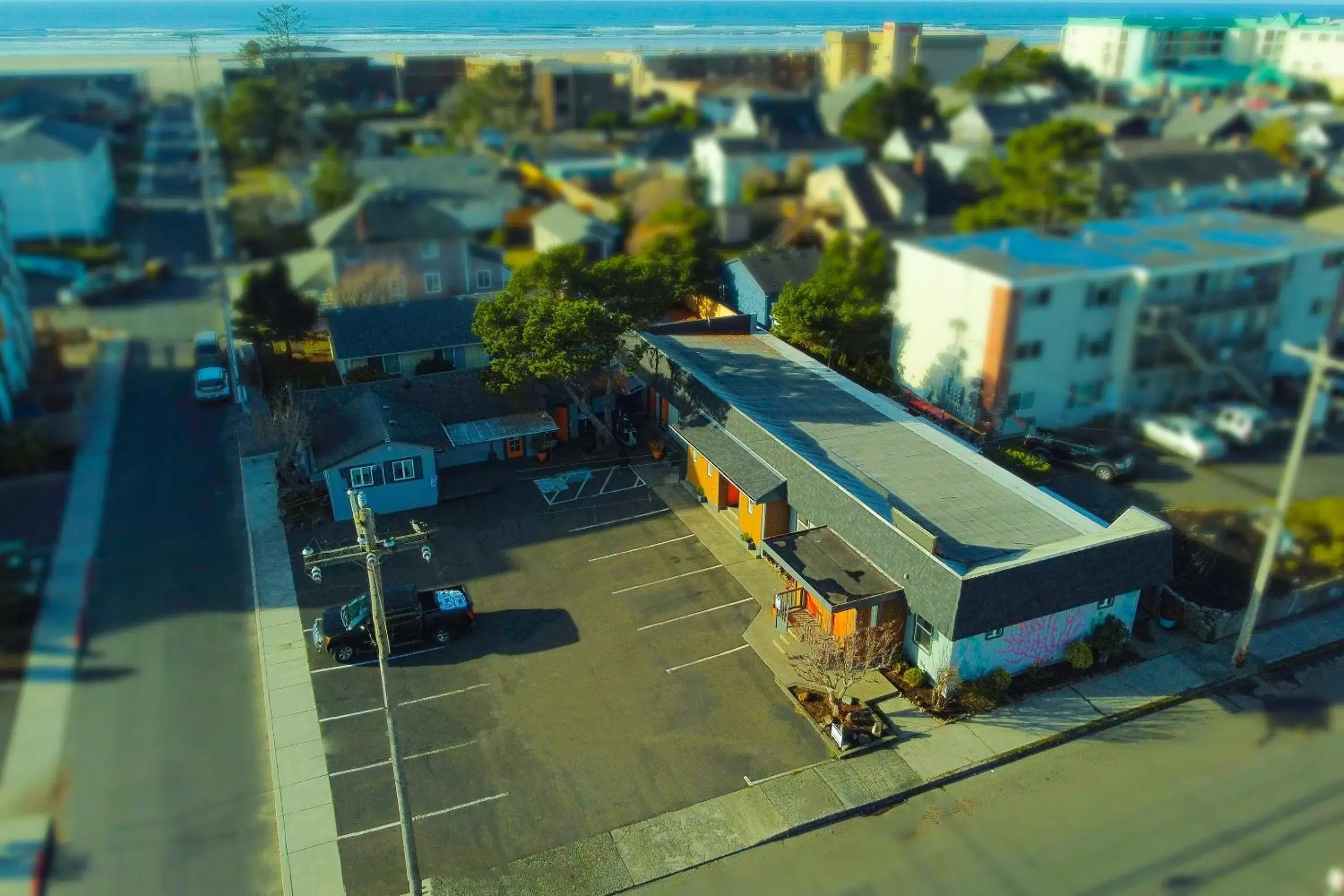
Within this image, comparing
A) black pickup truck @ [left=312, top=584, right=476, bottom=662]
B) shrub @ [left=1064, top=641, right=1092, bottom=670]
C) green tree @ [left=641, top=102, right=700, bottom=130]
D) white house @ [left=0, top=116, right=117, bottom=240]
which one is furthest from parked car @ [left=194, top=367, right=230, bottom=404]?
shrub @ [left=1064, top=641, right=1092, bottom=670]

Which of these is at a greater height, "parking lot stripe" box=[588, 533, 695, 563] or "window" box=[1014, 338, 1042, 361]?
"window" box=[1014, 338, 1042, 361]

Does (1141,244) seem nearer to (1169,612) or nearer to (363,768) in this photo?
(1169,612)

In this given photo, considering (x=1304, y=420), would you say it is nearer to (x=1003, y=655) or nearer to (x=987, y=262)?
(x=987, y=262)

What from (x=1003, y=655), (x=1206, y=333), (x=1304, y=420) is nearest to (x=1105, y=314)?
(x=1206, y=333)

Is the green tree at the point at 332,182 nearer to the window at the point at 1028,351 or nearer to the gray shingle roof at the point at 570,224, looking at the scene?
the gray shingle roof at the point at 570,224

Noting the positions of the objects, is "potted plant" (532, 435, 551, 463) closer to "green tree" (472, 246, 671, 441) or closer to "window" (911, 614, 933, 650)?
"green tree" (472, 246, 671, 441)
